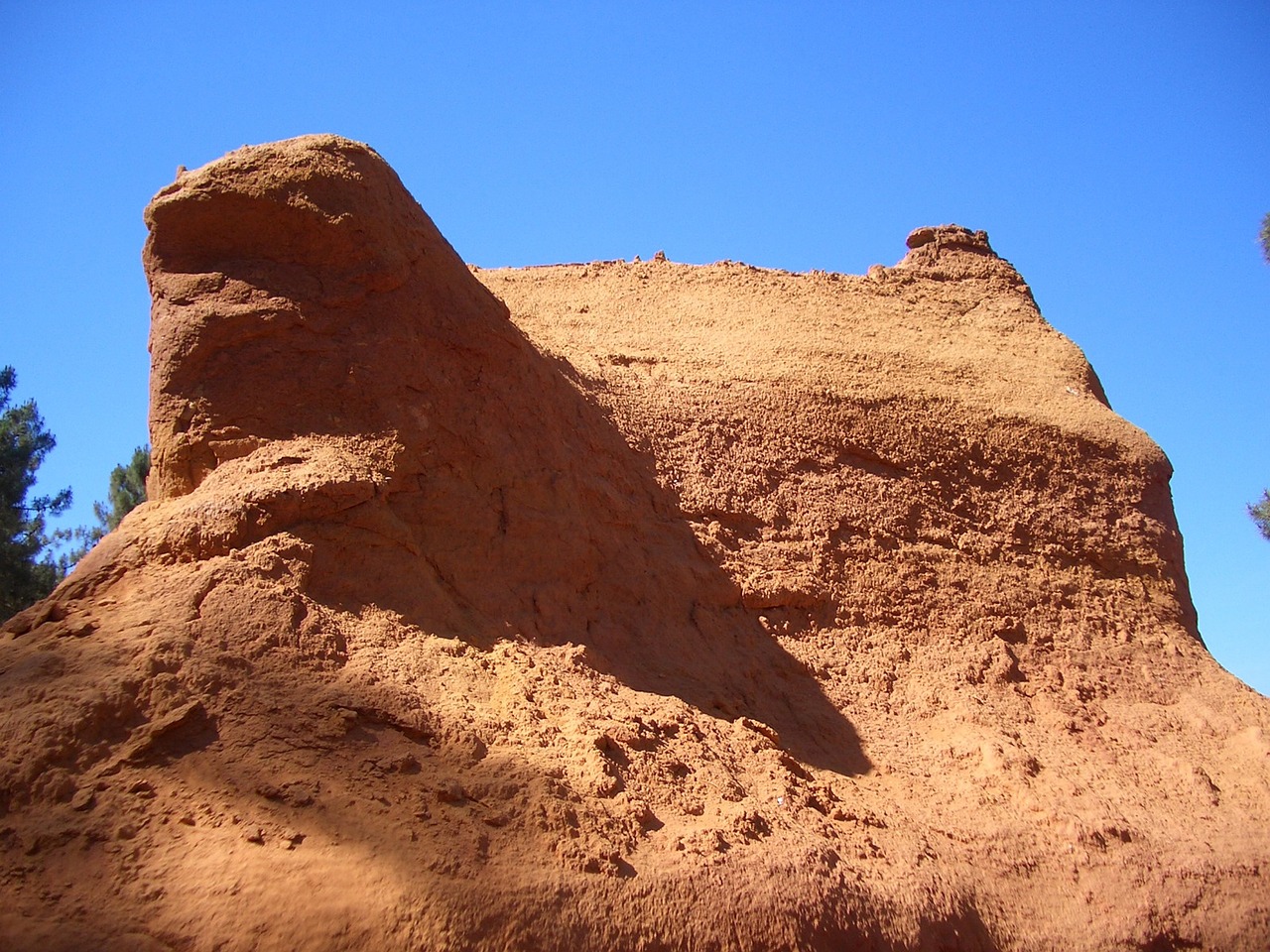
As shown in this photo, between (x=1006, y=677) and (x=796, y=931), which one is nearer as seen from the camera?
(x=796, y=931)

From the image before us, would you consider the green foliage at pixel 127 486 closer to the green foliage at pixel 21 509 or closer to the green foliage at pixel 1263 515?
the green foliage at pixel 21 509

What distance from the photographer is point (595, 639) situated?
7059 millimetres

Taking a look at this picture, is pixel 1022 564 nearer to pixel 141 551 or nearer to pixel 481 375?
pixel 481 375

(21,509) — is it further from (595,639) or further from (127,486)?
(595,639)

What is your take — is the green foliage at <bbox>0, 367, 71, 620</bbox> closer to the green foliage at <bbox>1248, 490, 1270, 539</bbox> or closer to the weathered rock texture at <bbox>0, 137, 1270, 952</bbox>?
the weathered rock texture at <bbox>0, 137, 1270, 952</bbox>

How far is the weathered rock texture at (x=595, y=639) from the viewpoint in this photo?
4.80 m


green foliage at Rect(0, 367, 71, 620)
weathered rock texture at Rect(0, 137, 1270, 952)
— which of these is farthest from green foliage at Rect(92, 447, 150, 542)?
weathered rock texture at Rect(0, 137, 1270, 952)

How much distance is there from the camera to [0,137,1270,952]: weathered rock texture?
15.8 ft

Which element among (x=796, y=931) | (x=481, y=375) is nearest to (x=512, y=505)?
(x=481, y=375)

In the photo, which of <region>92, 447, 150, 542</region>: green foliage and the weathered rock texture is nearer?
the weathered rock texture

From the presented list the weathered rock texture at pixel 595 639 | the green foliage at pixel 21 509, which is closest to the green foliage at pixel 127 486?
the green foliage at pixel 21 509

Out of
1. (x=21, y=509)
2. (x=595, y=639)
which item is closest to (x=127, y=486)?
(x=21, y=509)

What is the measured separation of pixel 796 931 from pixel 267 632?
289cm

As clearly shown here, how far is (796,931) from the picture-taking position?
5453 millimetres
